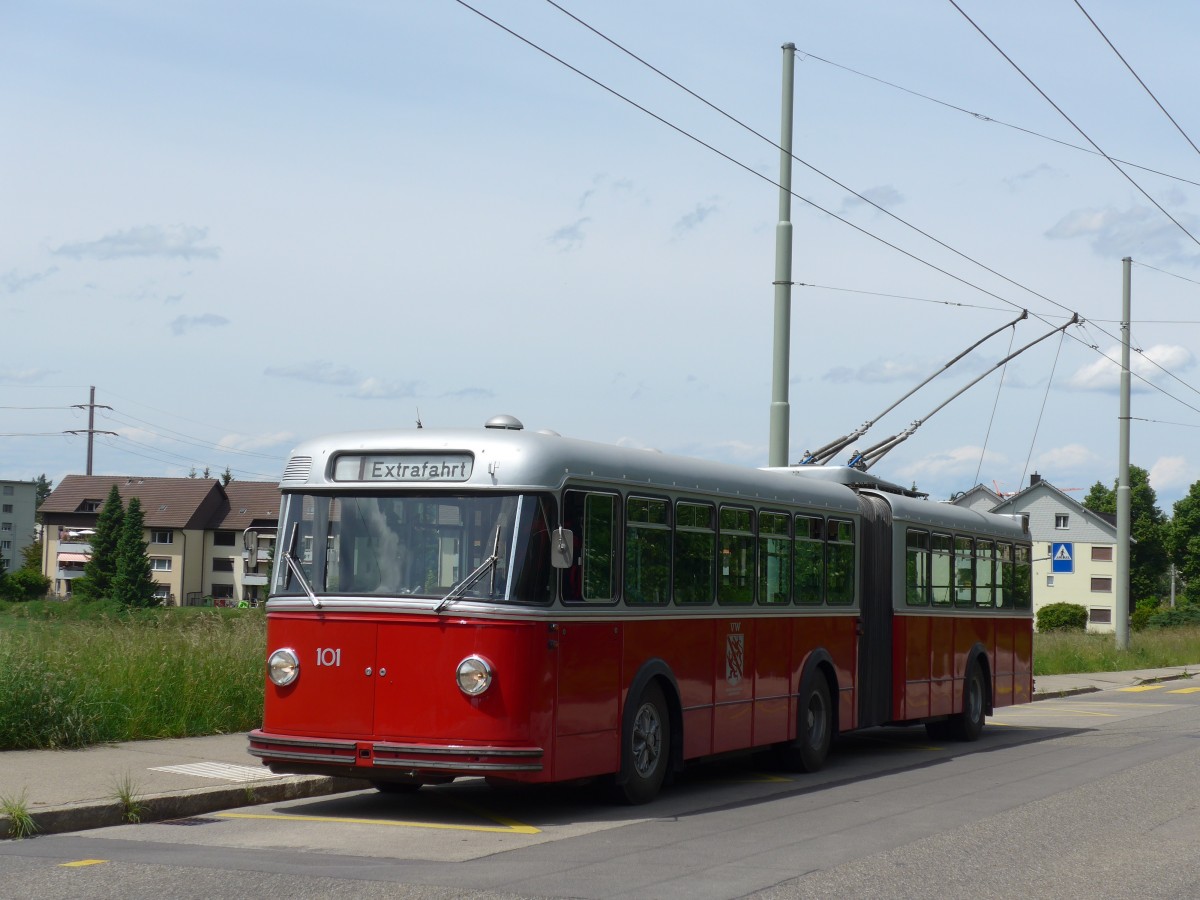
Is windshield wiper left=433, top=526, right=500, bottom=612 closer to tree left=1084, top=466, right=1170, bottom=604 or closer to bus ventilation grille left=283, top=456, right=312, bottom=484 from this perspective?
bus ventilation grille left=283, top=456, right=312, bottom=484

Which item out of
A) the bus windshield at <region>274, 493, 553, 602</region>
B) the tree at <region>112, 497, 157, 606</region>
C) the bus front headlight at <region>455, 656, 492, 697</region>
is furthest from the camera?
the tree at <region>112, 497, 157, 606</region>

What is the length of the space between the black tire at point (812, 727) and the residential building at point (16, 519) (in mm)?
157231

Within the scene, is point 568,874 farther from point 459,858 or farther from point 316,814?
point 316,814

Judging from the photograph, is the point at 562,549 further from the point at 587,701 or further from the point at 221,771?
the point at 221,771

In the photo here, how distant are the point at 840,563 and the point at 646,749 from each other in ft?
14.7

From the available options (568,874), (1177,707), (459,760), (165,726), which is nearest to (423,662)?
(459,760)

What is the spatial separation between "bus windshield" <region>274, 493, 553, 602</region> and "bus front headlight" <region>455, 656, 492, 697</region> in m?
0.43

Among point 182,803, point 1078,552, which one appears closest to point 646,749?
point 182,803

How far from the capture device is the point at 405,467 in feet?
36.6

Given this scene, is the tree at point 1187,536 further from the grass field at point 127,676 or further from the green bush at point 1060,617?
the grass field at point 127,676

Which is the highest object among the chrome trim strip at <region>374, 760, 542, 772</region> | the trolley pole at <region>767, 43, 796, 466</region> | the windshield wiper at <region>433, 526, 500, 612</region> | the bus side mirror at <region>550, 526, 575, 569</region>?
the trolley pole at <region>767, 43, 796, 466</region>

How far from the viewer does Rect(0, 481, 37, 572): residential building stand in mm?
162625

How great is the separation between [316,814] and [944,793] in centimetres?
519

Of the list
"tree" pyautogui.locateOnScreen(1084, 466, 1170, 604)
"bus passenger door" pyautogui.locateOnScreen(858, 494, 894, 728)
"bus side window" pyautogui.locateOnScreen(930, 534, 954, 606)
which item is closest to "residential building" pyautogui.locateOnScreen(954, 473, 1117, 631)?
"tree" pyautogui.locateOnScreen(1084, 466, 1170, 604)
